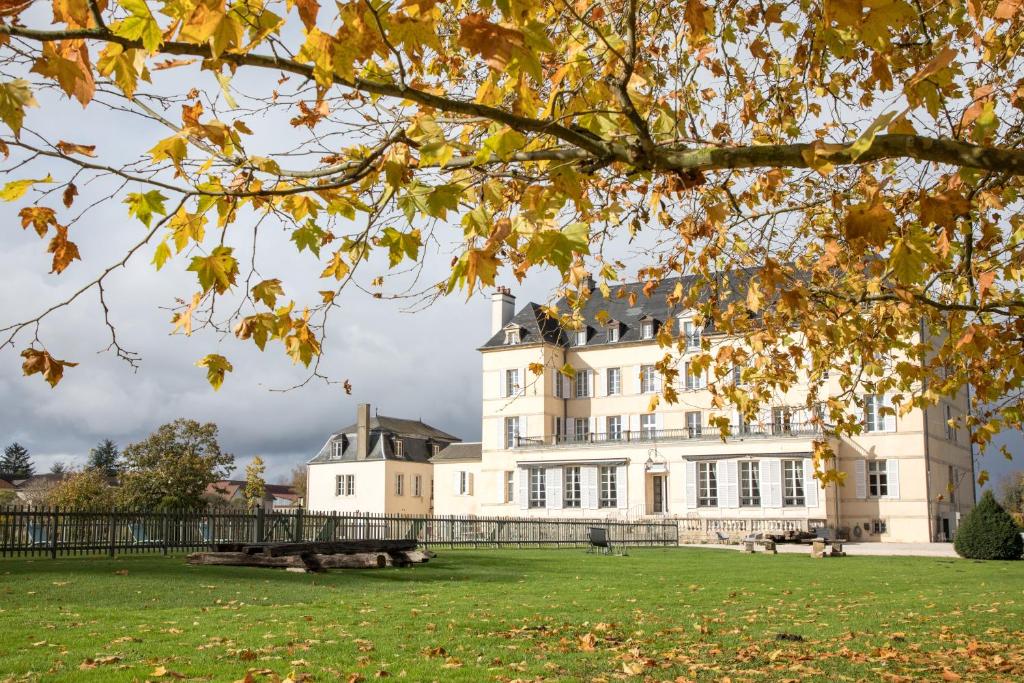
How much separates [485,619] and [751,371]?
4012 millimetres

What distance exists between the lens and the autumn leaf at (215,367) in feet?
15.5

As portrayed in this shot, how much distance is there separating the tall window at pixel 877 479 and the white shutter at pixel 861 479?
27 centimetres

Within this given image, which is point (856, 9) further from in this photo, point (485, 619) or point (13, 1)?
point (485, 619)

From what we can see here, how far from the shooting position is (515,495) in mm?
54062

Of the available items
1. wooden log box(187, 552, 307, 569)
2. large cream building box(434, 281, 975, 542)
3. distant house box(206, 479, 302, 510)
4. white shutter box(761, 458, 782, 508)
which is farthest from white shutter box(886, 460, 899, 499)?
distant house box(206, 479, 302, 510)

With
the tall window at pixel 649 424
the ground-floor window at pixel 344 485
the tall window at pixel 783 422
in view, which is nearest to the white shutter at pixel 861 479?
the tall window at pixel 783 422

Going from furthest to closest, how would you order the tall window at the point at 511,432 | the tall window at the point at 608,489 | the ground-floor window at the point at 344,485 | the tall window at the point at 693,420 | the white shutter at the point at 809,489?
1. the ground-floor window at the point at 344,485
2. the tall window at the point at 511,432
3. the tall window at the point at 693,420
4. the tall window at the point at 608,489
5. the white shutter at the point at 809,489

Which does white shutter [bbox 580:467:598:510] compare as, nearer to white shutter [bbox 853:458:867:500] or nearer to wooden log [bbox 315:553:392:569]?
white shutter [bbox 853:458:867:500]

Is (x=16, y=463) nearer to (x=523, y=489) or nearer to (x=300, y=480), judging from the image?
(x=300, y=480)

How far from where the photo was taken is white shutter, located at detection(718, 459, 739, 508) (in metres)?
→ 45.4

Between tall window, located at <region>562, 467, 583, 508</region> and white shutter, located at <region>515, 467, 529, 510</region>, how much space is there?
2506 mm

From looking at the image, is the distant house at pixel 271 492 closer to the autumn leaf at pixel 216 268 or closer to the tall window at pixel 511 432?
the tall window at pixel 511 432

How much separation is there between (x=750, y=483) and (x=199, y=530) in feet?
97.7

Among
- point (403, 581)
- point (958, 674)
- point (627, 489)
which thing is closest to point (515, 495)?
point (627, 489)
